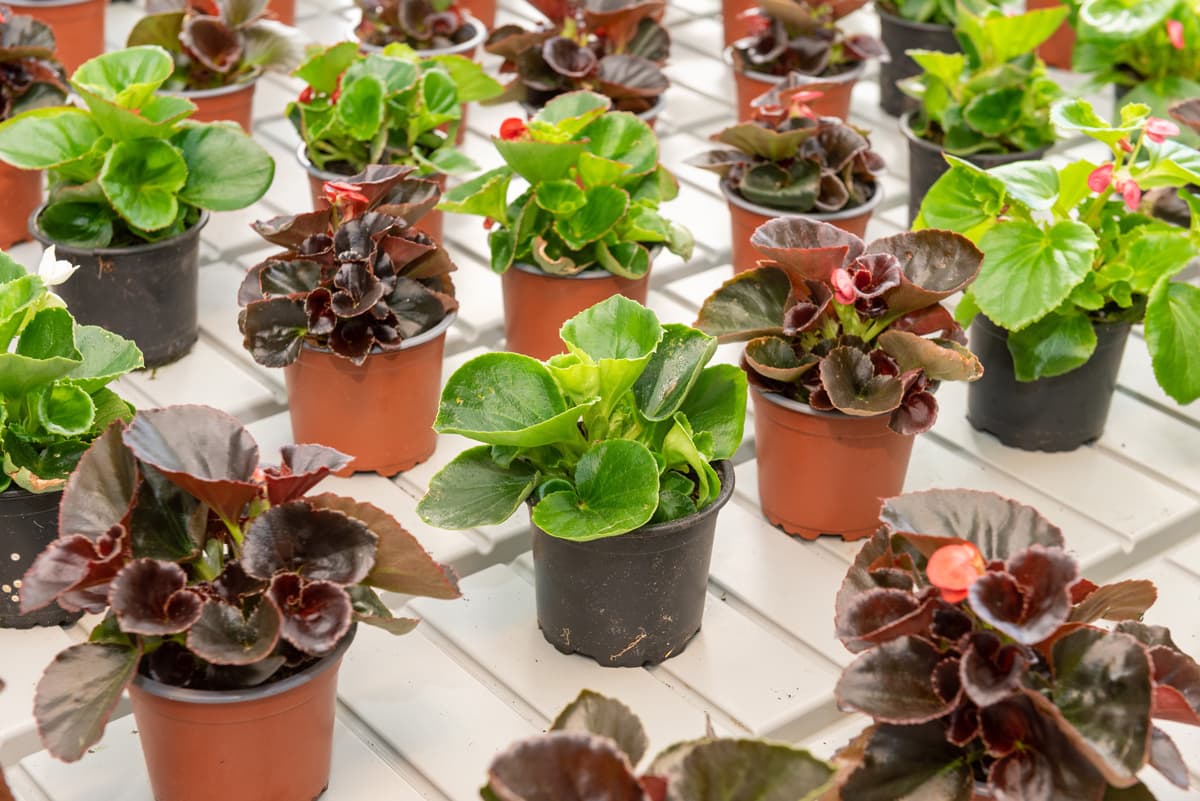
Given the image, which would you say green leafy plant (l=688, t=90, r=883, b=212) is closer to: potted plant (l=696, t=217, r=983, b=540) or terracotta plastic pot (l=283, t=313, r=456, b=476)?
potted plant (l=696, t=217, r=983, b=540)

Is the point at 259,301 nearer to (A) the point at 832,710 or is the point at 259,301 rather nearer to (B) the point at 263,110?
(A) the point at 832,710

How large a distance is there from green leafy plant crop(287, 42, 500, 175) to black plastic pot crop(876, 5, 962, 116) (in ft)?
4.25

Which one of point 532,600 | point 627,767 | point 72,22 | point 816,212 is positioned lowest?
point 532,600

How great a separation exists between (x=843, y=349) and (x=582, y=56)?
4.34 feet

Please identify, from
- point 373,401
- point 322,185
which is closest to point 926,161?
point 322,185

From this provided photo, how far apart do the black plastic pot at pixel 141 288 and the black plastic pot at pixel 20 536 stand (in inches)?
26.3

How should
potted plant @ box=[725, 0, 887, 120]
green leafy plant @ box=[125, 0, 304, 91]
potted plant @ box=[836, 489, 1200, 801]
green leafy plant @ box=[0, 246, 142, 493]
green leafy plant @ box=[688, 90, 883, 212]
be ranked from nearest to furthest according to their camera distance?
potted plant @ box=[836, 489, 1200, 801], green leafy plant @ box=[0, 246, 142, 493], green leafy plant @ box=[688, 90, 883, 212], green leafy plant @ box=[125, 0, 304, 91], potted plant @ box=[725, 0, 887, 120]

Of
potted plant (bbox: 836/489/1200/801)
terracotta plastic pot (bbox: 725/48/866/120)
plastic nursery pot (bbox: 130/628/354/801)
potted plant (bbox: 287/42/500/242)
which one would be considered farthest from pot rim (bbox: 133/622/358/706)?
Answer: terracotta plastic pot (bbox: 725/48/866/120)

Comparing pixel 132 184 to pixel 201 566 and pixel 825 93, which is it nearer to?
pixel 201 566

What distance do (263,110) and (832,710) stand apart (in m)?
2.32

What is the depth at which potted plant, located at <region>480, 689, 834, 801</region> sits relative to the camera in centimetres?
129

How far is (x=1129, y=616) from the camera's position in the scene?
1.71 m

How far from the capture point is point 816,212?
2838 mm

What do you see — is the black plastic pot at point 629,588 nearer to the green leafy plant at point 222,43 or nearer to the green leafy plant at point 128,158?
the green leafy plant at point 128,158
